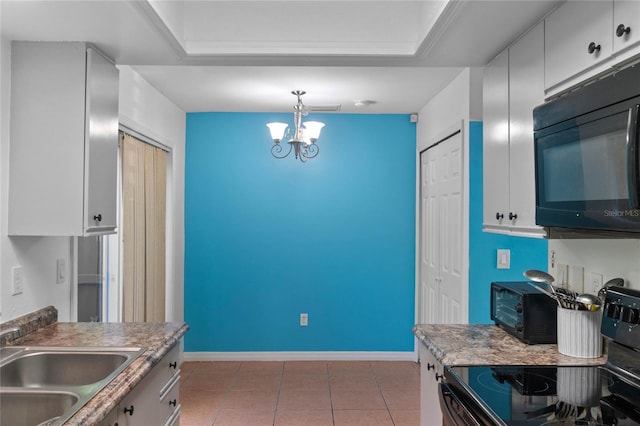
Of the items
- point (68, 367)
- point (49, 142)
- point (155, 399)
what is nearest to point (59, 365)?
point (68, 367)

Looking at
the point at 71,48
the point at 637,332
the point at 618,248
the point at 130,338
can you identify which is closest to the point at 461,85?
the point at 618,248

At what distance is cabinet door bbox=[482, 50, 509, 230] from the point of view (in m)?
2.17

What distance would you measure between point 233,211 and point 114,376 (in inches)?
119

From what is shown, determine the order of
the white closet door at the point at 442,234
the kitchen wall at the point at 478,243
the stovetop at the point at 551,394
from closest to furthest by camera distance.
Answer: the stovetop at the point at 551,394, the kitchen wall at the point at 478,243, the white closet door at the point at 442,234

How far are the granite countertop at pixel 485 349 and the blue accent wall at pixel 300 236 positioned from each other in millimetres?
A: 2325

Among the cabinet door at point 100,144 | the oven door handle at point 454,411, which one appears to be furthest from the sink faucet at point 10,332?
the oven door handle at point 454,411

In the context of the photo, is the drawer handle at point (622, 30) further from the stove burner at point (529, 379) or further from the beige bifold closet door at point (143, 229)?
the beige bifold closet door at point (143, 229)

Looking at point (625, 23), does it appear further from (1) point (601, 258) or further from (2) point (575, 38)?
(1) point (601, 258)

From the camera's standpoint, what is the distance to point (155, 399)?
1.87 metres

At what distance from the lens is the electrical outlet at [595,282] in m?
1.92

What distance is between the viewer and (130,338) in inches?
79.5

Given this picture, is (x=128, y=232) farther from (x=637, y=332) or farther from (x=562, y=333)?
(x=637, y=332)

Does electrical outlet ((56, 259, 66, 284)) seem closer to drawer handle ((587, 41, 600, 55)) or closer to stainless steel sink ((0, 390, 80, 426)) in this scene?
stainless steel sink ((0, 390, 80, 426))

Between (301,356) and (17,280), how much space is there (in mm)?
2921
